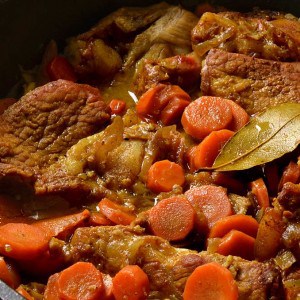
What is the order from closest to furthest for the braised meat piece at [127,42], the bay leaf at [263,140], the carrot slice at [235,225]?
the carrot slice at [235,225] < the bay leaf at [263,140] < the braised meat piece at [127,42]

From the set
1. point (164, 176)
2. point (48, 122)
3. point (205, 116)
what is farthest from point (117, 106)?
point (164, 176)

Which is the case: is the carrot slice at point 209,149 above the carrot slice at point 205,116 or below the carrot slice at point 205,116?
below

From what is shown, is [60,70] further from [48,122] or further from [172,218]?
[172,218]

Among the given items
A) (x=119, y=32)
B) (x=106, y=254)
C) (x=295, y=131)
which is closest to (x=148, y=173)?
(x=106, y=254)

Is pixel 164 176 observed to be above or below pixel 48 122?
below

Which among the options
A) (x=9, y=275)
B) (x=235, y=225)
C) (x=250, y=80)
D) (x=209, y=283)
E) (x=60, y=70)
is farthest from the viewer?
(x=60, y=70)

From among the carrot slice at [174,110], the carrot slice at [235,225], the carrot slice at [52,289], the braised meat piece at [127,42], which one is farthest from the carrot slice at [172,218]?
the braised meat piece at [127,42]

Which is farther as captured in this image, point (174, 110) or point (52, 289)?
point (174, 110)

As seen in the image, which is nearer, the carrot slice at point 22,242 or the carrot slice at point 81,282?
the carrot slice at point 81,282

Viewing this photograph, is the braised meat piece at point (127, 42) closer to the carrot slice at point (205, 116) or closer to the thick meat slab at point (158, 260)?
the carrot slice at point (205, 116)
